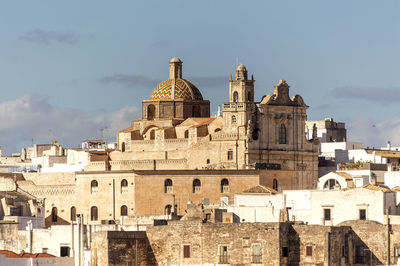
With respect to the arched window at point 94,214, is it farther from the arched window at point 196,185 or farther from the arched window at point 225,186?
the arched window at point 225,186

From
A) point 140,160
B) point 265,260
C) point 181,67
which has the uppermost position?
point 181,67

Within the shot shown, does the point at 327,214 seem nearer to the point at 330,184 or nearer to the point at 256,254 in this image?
the point at 256,254

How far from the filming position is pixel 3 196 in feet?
283

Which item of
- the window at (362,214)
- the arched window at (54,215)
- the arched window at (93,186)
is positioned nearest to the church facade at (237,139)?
the arched window at (93,186)

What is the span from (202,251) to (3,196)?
79.6 ft

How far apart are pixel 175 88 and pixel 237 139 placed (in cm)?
965

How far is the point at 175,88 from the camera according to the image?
9581 centimetres

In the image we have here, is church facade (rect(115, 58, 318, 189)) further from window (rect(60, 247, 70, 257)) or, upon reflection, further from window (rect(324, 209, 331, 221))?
window (rect(60, 247, 70, 257))

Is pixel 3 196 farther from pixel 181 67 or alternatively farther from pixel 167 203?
pixel 181 67

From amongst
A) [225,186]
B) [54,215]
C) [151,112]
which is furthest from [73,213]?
[151,112]

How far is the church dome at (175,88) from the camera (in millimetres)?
95812

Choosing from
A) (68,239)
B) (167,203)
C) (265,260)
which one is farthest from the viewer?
(167,203)

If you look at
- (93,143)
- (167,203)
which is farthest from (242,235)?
(93,143)

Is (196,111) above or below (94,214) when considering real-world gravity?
above
